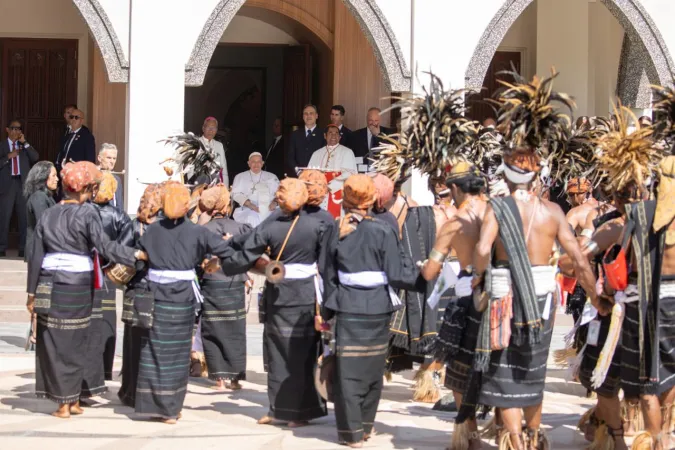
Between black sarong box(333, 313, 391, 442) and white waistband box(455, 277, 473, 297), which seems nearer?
white waistband box(455, 277, 473, 297)

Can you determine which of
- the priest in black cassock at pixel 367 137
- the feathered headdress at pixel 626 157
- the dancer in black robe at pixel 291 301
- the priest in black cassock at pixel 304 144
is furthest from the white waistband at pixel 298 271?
the priest in black cassock at pixel 304 144

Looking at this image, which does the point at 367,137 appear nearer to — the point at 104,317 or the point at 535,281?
the point at 104,317

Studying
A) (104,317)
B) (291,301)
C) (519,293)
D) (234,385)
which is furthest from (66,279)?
(519,293)

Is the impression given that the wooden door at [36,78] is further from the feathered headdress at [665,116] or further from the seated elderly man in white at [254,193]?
the feathered headdress at [665,116]

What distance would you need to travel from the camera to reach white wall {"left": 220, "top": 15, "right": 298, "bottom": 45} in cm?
1652

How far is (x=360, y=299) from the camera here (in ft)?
23.1

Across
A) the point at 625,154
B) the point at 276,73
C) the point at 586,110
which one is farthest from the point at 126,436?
the point at 276,73

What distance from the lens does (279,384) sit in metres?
7.56

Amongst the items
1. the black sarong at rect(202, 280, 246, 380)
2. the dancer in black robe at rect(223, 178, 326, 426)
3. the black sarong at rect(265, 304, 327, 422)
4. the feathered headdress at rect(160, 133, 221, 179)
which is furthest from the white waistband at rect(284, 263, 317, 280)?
the feathered headdress at rect(160, 133, 221, 179)

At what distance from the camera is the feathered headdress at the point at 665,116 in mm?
6684

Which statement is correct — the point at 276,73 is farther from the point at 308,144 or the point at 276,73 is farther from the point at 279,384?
the point at 279,384

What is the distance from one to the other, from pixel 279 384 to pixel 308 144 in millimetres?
7456

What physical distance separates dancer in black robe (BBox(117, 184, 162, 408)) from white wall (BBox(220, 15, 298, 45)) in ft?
27.6

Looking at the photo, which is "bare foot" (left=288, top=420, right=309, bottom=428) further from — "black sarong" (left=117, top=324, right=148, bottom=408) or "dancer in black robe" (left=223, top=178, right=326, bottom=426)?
"black sarong" (left=117, top=324, right=148, bottom=408)
